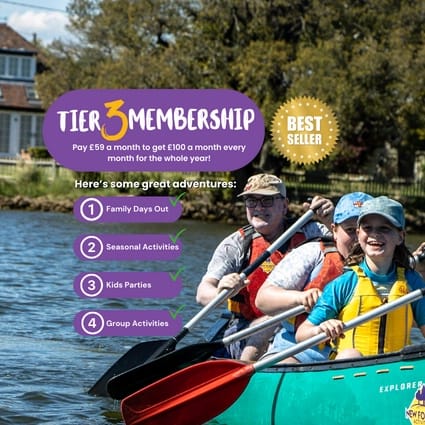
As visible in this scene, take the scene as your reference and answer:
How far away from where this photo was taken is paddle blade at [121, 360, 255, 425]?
18.9ft

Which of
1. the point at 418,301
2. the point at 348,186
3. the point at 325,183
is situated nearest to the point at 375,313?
the point at 418,301

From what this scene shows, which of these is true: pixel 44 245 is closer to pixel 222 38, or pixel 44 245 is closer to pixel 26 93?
pixel 222 38

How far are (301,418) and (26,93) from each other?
128ft

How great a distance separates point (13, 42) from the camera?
46469 millimetres

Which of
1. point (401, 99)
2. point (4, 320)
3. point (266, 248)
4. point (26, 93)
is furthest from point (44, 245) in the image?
point (26, 93)

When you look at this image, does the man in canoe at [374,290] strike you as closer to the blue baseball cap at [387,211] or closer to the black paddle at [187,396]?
the blue baseball cap at [387,211]

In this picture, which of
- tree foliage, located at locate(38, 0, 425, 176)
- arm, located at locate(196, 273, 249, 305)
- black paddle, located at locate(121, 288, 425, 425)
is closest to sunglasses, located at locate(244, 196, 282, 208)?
arm, located at locate(196, 273, 249, 305)

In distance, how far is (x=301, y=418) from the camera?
5438mm

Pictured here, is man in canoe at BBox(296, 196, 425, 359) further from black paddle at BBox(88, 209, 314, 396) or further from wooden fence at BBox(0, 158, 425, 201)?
wooden fence at BBox(0, 158, 425, 201)

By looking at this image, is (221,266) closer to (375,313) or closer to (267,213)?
(267,213)

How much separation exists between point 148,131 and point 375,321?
5.50 meters

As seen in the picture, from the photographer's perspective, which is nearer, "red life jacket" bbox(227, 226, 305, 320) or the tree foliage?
"red life jacket" bbox(227, 226, 305, 320)

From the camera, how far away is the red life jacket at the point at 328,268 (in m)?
5.66

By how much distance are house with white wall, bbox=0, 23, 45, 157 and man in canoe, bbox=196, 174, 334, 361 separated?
1351 inches
